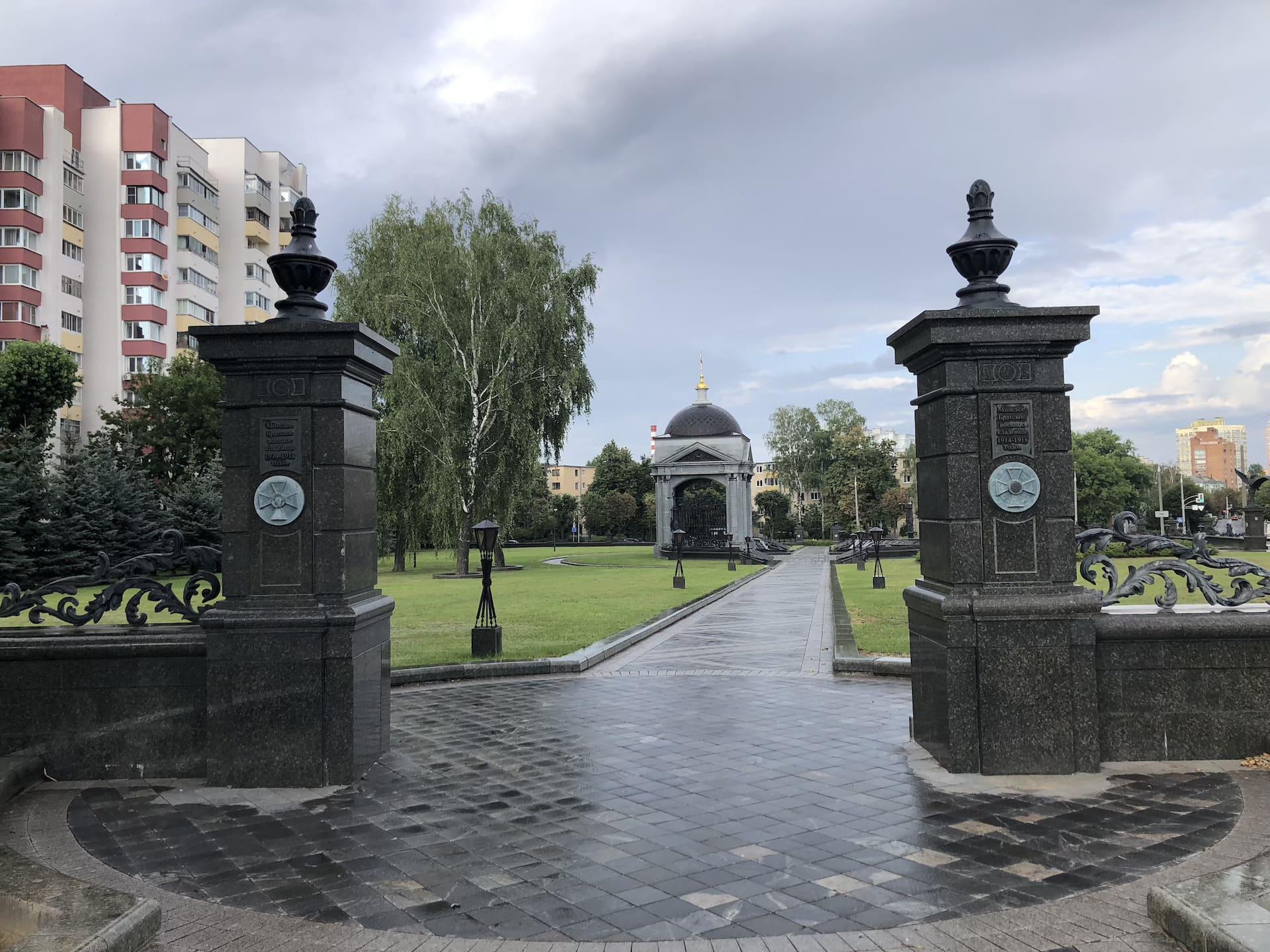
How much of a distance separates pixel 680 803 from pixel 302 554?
2975mm

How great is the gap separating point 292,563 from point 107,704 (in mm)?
1583

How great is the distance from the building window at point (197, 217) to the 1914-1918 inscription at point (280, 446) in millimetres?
51941

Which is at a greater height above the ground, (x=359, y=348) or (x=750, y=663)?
(x=359, y=348)

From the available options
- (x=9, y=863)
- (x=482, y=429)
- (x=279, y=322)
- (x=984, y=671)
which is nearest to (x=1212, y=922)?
(x=984, y=671)

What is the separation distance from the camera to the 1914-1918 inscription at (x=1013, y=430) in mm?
5793

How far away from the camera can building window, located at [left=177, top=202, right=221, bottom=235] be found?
5012 centimetres

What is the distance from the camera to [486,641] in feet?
36.3

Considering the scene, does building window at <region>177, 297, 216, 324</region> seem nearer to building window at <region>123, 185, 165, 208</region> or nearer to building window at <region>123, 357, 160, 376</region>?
building window at <region>123, 357, 160, 376</region>

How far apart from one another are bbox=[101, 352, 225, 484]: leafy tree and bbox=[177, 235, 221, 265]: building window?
12193 mm

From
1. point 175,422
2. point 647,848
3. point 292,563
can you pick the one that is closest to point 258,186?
point 175,422

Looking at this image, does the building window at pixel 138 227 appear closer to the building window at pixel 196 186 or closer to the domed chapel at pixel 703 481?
the building window at pixel 196 186

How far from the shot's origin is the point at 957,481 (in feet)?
19.1

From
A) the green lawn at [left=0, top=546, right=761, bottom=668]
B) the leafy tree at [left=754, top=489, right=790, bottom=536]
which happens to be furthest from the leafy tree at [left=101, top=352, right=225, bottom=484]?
the leafy tree at [left=754, top=489, right=790, bottom=536]

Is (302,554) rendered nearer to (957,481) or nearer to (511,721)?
(511,721)
